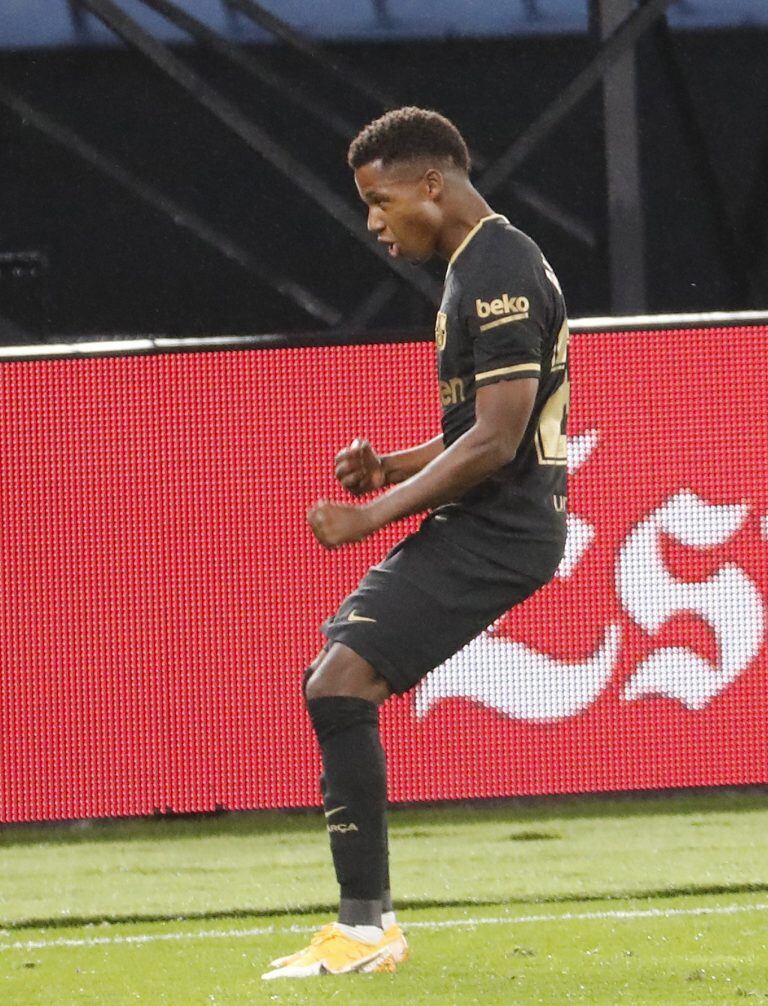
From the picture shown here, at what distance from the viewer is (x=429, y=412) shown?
6027 mm

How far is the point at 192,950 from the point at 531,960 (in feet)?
2.43

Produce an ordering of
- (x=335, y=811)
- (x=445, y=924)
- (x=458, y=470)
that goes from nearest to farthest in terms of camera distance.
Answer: (x=458, y=470), (x=335, y=811), (x=445, y=924)

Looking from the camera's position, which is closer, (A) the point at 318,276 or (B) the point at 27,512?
(B) the point at 27,512

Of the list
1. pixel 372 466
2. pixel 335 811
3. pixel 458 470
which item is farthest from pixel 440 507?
pixel 335 811

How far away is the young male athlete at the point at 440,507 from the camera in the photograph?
11.6ft

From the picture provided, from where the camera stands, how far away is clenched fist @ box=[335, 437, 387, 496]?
379 centimetres

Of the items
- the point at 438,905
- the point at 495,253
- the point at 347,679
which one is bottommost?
the point at 438,905

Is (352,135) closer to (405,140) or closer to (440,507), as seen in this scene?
(405,140)

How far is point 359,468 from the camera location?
3.81m

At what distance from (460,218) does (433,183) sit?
8cm

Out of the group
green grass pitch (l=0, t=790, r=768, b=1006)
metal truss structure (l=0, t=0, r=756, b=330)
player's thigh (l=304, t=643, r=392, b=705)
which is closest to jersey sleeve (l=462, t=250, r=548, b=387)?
player's thigh (l=304, t=643, r=392, b=705)

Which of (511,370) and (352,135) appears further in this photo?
(352,135)

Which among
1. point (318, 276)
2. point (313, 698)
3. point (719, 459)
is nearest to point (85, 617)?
point (719, 459)

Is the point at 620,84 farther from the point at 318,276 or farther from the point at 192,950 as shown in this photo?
the point at 192,950
